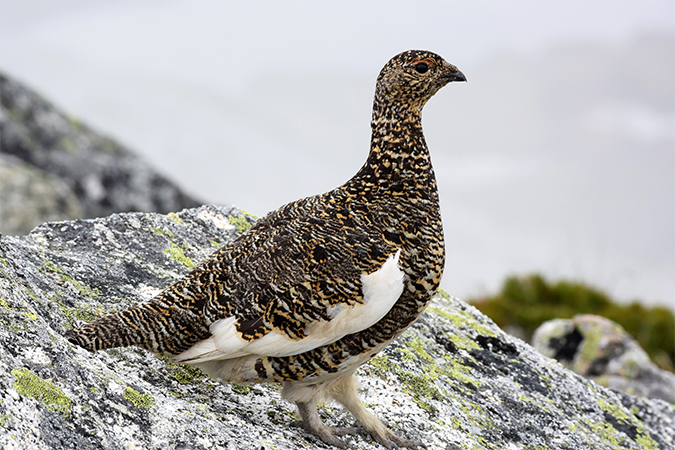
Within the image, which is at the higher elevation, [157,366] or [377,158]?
[377,158]

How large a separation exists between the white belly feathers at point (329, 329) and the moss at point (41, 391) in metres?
0.98

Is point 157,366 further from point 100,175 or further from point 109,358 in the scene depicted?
point 100,175

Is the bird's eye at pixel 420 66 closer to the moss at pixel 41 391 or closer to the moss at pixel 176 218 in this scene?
the moss at pixel 176 218

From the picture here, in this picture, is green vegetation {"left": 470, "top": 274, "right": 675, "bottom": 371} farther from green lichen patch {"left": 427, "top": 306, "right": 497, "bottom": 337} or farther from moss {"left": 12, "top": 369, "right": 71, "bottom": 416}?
moss {"left": 12, "top": 369, "right": 71, "bottom": 416}

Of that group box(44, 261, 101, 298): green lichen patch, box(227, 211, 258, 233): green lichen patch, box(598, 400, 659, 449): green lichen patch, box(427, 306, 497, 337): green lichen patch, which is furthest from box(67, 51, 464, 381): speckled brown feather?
box(598, 400, 659, 449): green lichen patch

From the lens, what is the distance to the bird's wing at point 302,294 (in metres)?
3.71

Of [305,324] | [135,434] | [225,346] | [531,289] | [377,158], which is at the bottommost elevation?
[135,434]

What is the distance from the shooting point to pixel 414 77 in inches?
169

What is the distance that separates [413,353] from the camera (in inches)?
199

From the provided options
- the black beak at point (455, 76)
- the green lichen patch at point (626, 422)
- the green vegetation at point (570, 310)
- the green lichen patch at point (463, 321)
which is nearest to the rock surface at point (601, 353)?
the green lichen patch at point (626, 422)

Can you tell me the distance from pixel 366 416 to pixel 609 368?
457cm

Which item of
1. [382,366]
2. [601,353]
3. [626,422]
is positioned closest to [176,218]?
[382,366]

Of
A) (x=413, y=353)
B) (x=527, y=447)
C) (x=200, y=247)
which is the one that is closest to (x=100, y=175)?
(x=200, y=247)

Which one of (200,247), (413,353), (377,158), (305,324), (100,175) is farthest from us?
(100,175)
